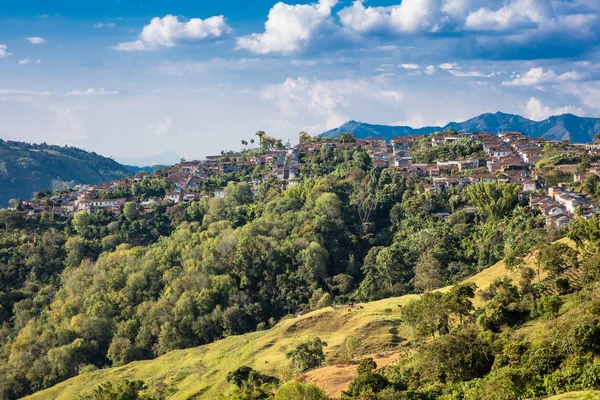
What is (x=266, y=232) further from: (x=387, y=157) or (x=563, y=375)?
(x=563, y=375)

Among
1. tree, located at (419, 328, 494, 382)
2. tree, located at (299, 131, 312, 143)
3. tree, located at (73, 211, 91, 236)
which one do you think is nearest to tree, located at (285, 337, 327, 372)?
tree, located at (419, 328, 494, 382)

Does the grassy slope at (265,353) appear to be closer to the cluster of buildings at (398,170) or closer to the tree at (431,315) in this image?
the tree at (431,315)

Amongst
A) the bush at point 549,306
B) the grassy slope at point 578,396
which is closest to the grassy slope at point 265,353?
the bush at point 549,306

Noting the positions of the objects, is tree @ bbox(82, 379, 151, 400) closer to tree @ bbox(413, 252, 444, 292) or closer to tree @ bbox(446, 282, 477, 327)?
tree @ bbox(446, 282, 477, 327)

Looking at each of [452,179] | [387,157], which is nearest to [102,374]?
[452,179]

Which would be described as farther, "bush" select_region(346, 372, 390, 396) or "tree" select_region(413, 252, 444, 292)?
"tree" select_region(413, 252, 444, 292)

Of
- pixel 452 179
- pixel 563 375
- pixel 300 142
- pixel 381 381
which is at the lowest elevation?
pixel 381 381

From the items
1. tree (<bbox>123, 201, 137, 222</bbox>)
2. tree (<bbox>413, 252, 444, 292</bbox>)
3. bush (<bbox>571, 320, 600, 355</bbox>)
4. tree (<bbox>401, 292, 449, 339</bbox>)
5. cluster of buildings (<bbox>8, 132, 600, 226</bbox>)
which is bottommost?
A: tree (<bbox>413, 252, 444, 292</bbox>)
